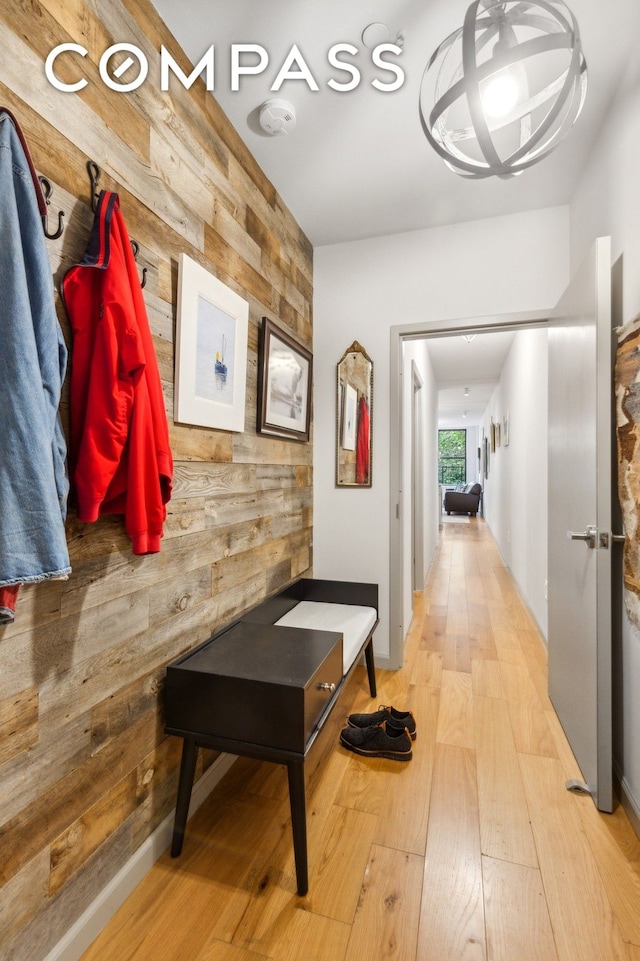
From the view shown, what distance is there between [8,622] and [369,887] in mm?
1251

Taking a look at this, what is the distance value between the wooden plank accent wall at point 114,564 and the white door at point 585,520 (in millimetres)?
1371

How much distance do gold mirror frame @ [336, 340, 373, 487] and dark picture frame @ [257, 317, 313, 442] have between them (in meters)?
0.22

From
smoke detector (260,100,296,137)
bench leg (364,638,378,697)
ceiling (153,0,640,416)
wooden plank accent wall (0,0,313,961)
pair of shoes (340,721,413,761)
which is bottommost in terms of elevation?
pair of shoes (340,721,413,761)

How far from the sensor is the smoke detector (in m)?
1.79

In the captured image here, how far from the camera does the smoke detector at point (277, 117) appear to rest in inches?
70.4

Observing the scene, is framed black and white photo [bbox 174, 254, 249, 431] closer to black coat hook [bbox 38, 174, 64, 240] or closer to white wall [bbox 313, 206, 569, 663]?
black coat hook [bbox 38, 174, 64, 240]

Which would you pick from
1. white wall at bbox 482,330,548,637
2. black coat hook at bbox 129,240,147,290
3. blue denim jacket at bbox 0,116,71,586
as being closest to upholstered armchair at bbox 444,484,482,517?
white wall at bbox 482,330,548,637

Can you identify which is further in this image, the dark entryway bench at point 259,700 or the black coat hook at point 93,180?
the dark entryway bench at point 259,700

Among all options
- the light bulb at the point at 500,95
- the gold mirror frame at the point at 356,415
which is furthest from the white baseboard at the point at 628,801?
the light bulb at the point at 500,95

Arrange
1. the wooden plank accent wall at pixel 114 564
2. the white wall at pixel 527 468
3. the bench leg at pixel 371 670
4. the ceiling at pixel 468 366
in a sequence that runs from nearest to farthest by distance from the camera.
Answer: the wooden plank accent wall at pixel 114 564, the bench leg at pixel 371 670, the white wall at pixel 527 468, the ceiling at pixel 468 366

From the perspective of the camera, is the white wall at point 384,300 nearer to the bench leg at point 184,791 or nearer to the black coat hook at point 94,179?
the bench leg at point 184,791

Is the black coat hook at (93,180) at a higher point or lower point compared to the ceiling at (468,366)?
lower

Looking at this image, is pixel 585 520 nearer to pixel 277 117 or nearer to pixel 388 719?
pixel 388 719

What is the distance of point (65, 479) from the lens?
39.1 inches
